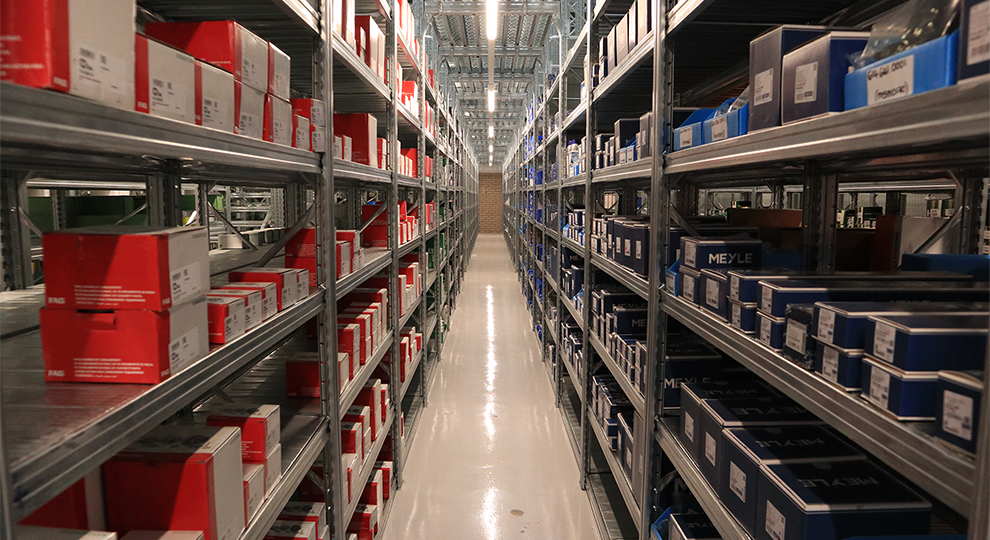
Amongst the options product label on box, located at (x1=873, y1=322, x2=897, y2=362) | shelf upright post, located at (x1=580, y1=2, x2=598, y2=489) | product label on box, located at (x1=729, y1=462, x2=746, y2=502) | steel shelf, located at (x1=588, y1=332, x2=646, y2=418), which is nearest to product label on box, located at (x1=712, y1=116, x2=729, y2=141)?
product label on box, located at (x1=873, y1=322, x2=897, y2=362)

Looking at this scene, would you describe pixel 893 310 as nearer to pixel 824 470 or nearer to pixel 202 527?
pixel 824 470

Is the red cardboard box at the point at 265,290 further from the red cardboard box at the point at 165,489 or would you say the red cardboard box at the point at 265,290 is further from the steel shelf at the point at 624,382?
the steel shelf at the point at 624,382

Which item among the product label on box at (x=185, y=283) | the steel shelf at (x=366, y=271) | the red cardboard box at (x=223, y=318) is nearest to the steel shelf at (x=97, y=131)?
the product label on box at (x=185, y=283)

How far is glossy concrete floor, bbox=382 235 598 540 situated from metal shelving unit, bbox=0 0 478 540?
329 mm

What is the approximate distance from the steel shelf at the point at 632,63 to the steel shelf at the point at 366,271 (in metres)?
1.59

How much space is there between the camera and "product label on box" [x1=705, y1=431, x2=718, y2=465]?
163cm

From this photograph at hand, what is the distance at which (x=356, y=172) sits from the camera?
251 cm

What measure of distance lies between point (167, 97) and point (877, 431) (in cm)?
146

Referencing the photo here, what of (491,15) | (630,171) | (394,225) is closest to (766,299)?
(630,171)

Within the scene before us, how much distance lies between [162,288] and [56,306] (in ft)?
0.64

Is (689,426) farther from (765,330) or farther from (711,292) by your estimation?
(765,330)

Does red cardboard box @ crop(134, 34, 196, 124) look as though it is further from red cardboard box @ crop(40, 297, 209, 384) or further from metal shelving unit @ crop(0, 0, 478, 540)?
red cardboard box @ crop(40, 297, 209, 384)

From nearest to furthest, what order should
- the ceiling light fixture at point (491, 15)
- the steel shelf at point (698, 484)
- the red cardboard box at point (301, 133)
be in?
the steel shelf at point (698, 484)
the red cardboard box at point (301, 133)
the ceiling light fixture at point (491, 15)

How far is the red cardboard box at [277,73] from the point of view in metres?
1.67
